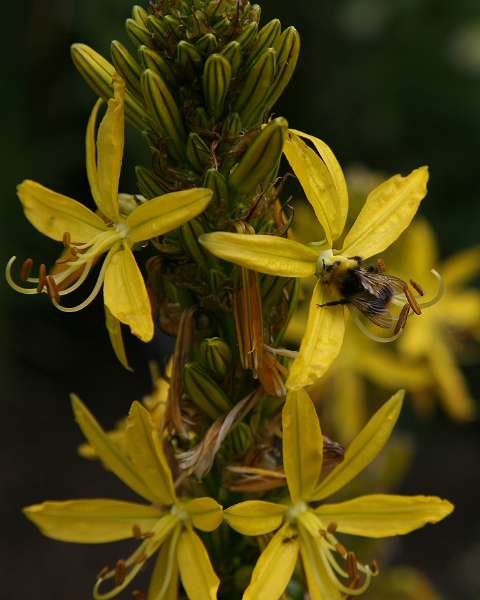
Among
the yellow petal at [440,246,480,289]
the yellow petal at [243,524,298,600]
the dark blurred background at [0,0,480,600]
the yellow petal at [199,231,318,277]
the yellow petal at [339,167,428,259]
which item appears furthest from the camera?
the dark blurred background at [0,0,480,600]

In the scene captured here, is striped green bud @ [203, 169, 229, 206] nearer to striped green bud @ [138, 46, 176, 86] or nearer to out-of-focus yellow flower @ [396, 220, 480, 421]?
striped green bud @ [138, 46, 176, 86]

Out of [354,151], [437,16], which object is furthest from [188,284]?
[437,16]

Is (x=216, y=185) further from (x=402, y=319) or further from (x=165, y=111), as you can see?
(x=402, y=319)

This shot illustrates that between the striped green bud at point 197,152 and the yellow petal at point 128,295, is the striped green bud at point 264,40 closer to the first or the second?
the striped green bud at point 197,152

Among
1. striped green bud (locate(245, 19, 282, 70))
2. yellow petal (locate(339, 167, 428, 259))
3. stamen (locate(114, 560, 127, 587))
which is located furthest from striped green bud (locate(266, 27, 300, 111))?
stamen (locate(114, 560, 127, 587))

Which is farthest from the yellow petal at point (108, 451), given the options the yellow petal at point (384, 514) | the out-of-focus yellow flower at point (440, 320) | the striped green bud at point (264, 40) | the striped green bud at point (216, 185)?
the out-of-focus yellow flower at point (440, 320)

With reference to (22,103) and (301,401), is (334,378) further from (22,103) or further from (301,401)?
(22,103)
